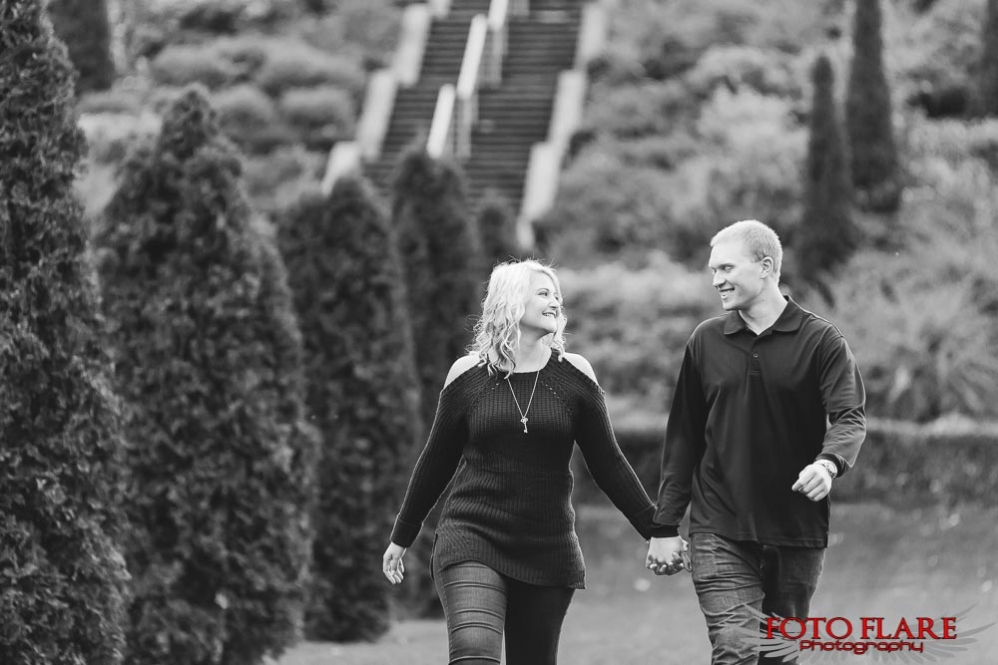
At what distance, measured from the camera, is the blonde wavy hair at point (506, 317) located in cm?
547

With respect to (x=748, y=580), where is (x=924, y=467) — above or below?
below

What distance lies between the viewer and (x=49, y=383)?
6.37 meters

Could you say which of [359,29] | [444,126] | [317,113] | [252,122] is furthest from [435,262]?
[359,29]

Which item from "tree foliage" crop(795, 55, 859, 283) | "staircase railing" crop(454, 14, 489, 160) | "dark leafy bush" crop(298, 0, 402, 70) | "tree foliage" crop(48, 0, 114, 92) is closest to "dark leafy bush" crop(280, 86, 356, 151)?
"staircase railing" crop(454, 14, 489, 160)

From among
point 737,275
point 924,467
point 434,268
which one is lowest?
point 924,467

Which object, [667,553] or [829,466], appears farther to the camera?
[667,553]

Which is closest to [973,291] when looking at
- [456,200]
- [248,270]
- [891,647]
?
[456,200]

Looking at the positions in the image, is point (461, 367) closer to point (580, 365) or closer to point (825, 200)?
point (580, 365)

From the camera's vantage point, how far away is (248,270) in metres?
8.31

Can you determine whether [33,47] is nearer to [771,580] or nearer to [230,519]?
[230,519]

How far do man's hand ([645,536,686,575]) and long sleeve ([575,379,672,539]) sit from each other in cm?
5

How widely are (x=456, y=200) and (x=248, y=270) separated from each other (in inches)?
161

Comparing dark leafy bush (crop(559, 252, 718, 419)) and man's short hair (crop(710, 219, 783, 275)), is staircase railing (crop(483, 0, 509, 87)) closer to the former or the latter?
dark leafy bush (crop(559, 252, 718, 419))

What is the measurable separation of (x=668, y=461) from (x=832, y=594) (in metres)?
Result: 5.81
